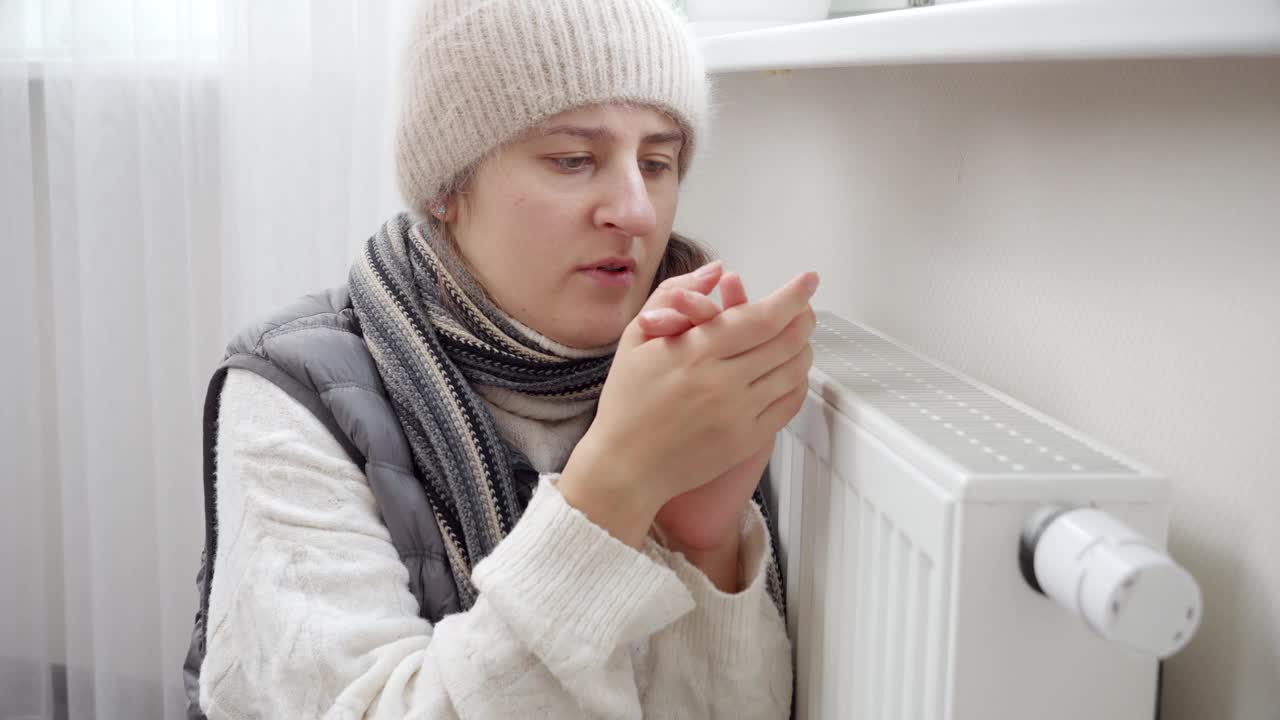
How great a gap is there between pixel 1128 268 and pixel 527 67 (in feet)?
1.47

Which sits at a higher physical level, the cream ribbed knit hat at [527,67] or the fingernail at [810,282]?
the cream ribbed knit hat at [527,67]

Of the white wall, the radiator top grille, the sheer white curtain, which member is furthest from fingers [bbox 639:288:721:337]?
the sheer white curtain

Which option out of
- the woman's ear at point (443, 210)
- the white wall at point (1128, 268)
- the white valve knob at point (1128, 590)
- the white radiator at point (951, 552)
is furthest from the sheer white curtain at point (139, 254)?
the white valve knob at point (1128, 590)

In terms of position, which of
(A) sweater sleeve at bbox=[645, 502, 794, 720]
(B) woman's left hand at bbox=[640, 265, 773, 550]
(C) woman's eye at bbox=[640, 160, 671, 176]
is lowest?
(A) sweater sleeve at bbox=[645, 502, 794, 720]

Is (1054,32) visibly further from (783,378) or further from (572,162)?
(572,162)

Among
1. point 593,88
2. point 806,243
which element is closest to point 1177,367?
point 593,88

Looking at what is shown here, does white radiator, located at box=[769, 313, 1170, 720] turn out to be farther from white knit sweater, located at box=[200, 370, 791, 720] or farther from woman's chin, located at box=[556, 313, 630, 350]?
woman's chin, located at box=[556, 313, 630, 350]

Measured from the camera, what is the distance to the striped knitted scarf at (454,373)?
0.88 m

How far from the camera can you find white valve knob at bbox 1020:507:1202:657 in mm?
421

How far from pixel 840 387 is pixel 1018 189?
18cm

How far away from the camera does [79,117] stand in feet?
5.15

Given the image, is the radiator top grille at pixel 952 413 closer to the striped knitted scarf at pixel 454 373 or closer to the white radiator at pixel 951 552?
the white radiator at pixel 951 552

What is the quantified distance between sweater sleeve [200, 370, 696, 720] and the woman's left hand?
1.4 inches

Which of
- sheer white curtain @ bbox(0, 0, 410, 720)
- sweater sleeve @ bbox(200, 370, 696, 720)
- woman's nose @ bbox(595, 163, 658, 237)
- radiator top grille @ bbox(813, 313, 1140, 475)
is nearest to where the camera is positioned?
radiator top grille @ bbox(813, 313, 1140, 475)
